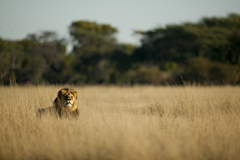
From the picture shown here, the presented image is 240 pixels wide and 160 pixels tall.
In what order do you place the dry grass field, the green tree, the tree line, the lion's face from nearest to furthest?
the dry grass field
the lion's face
the tree line
the green tree

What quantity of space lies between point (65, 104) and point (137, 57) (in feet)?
69.5

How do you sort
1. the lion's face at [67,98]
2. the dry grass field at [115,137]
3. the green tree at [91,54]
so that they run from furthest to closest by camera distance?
1. the green tree at [91,54]
2. the lion's face at [67,98]
3. the dry grass field at [115,137]

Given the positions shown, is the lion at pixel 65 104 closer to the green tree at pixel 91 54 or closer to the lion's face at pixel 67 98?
the lion's face at pixel 67 98


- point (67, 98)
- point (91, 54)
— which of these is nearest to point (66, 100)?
point (67, 98)

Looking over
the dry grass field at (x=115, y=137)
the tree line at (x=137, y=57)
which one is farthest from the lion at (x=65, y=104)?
the tree line at (x=137, y=57)

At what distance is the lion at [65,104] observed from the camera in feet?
14.4

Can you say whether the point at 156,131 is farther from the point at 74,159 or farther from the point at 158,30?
the point at 158,30

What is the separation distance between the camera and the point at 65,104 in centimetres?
443

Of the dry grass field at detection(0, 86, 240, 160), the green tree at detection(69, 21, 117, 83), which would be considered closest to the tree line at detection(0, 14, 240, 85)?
the green tree at detection(69, 21, 117, 83)

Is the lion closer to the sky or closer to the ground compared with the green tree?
closer to the ground

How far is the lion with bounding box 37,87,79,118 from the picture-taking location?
14.4 feet

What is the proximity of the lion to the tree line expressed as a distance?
1400 cm

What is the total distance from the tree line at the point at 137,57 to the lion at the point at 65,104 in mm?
14003

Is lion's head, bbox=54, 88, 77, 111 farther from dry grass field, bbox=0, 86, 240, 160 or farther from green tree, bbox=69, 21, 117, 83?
green tree, bbox=69, 21, 117, 83
